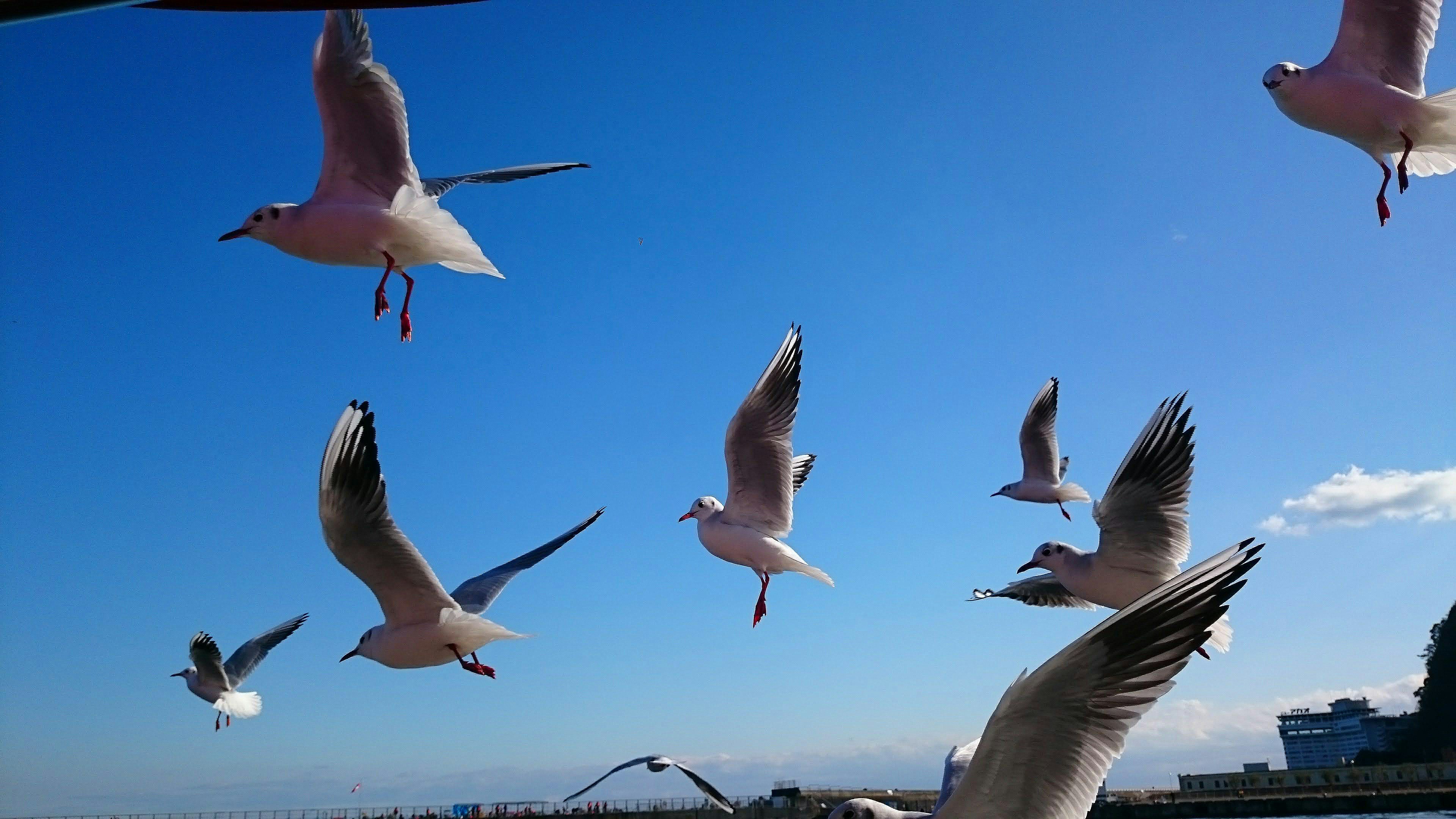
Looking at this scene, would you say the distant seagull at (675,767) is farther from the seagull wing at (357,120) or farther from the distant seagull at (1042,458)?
the distant seagull at (1042,458)

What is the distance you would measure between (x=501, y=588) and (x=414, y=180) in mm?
3391

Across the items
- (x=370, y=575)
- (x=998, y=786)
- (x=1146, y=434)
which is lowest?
(x=998, y=786)

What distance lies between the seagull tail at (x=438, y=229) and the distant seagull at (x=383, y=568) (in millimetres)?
920

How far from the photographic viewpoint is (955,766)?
4230 mm

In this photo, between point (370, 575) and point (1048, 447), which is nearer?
point (370, 575)

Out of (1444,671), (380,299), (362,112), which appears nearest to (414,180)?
(362,112)

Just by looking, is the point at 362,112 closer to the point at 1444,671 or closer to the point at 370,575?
the point at 370,575

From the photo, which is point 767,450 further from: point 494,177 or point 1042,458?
point 1042,458

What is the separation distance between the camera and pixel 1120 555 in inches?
281

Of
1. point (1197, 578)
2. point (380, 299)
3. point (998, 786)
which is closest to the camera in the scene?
point (1197, 578)

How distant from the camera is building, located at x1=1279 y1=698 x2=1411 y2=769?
88.2m

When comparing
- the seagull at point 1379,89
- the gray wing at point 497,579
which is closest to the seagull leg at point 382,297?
the gray wing at point 497,579

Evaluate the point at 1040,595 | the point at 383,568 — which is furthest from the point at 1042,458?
the point at 383,568

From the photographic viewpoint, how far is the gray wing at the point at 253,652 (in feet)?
46.2
